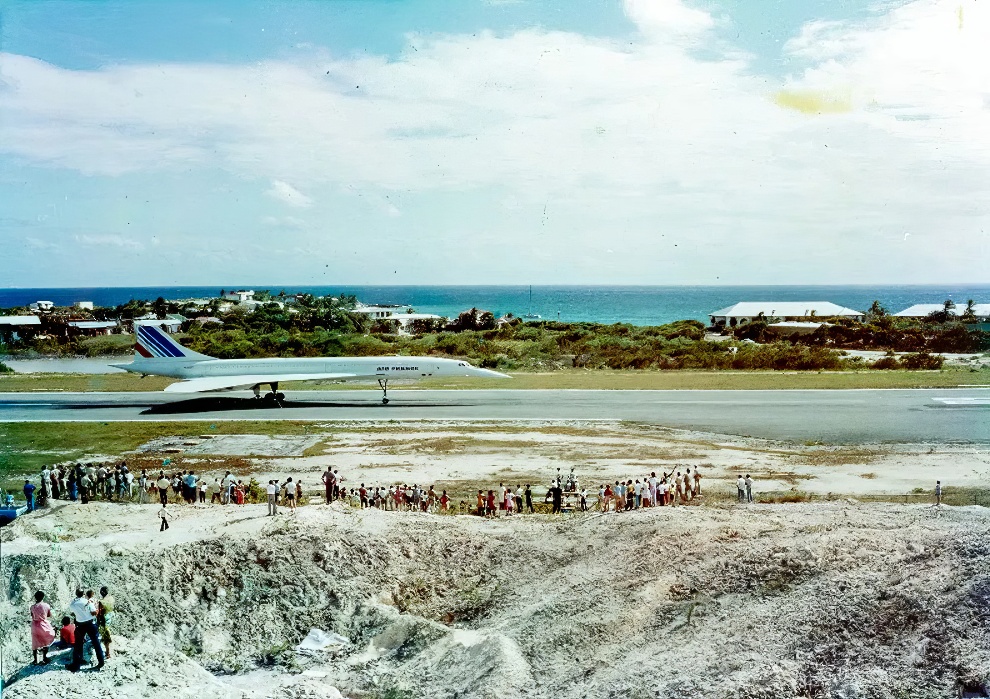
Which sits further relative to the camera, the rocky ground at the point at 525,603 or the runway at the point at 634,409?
the runway at the point at 634,409

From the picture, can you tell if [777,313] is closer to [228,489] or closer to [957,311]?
[957,311]

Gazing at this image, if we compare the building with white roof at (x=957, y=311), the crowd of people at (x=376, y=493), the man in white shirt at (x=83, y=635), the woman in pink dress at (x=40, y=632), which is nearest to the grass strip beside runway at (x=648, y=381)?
the building with white roof at (x=957, y=311)

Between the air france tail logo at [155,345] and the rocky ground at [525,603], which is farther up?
the air france tail logo at [155,345]

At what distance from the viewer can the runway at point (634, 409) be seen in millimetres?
31469

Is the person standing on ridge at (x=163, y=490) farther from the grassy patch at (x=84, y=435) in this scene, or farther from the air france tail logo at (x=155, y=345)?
the air france tail logo at (x=155, y=345)

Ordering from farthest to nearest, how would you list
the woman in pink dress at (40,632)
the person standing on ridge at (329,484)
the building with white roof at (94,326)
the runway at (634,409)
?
the building with white roof at (94,326), the runway at (634,409), the person standing on ridge at (329,484), the woman in pink dress at (40,632)

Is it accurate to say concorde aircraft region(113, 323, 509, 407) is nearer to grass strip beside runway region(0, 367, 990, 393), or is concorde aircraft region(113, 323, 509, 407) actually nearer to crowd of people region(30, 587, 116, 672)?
grass strip beside runway region(0, 367, 990, 393)

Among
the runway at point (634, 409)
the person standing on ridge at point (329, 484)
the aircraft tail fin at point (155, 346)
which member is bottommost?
the person standing on ridge at point (329, 484)

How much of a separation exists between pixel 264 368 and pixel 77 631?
2829cm

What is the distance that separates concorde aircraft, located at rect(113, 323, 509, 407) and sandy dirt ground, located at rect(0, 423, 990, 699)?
728 inches

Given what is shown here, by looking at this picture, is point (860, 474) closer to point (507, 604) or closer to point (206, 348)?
point (507, 604)

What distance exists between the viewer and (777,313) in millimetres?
74062

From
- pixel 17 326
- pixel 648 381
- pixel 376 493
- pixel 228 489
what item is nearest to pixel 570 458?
pixel 376 493

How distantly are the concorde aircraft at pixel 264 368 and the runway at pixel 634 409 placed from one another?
1.13 meters
